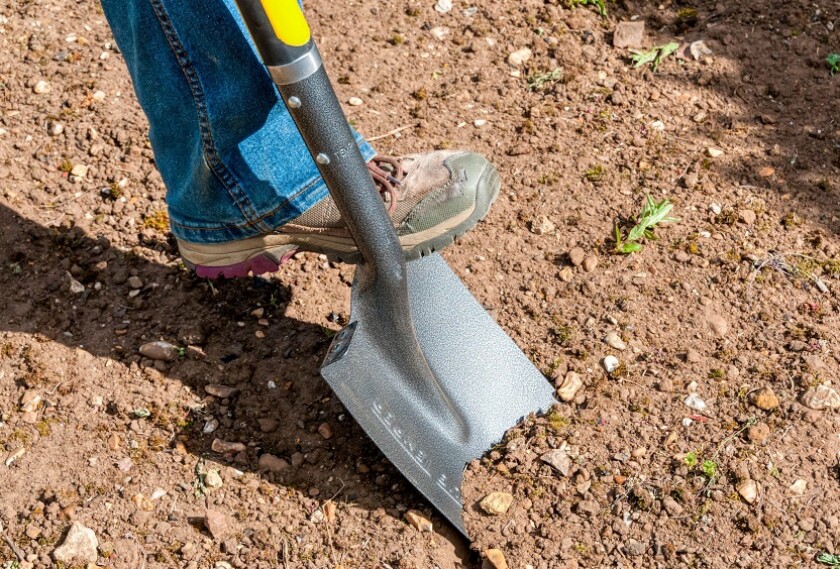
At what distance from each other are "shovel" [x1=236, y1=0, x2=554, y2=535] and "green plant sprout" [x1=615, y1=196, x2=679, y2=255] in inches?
20.5

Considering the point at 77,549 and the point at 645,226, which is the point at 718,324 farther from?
the point at 77,549

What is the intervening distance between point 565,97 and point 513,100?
0.19 meters

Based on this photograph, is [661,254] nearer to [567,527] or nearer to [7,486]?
[567,527]

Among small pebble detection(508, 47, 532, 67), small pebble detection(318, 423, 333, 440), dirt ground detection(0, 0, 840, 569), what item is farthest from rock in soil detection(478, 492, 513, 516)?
small pebble detection(508, 47, 532, 67)

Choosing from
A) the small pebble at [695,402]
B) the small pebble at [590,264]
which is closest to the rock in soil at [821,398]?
the small pebble at [695,402]

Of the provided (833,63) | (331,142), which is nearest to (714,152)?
(833,63)

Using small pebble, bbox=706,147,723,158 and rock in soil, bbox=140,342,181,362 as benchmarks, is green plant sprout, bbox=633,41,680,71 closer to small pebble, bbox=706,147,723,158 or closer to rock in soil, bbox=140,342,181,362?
small pebble, bbox=706,147,723,158

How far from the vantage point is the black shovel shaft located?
1733mm

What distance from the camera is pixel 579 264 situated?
2.62 m

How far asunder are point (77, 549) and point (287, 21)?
132 cm

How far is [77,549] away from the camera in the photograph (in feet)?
6.78

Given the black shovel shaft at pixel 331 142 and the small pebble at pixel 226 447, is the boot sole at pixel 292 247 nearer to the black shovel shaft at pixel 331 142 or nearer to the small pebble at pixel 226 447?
the black shovel shaft at pixel 331 142

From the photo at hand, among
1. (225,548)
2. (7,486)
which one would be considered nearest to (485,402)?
(225,548)

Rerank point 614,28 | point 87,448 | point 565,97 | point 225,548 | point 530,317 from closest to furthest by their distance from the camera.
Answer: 1. point 225,548
2. point 87,448
3. point 530,317
4. point 565,97
5. point 614,28
